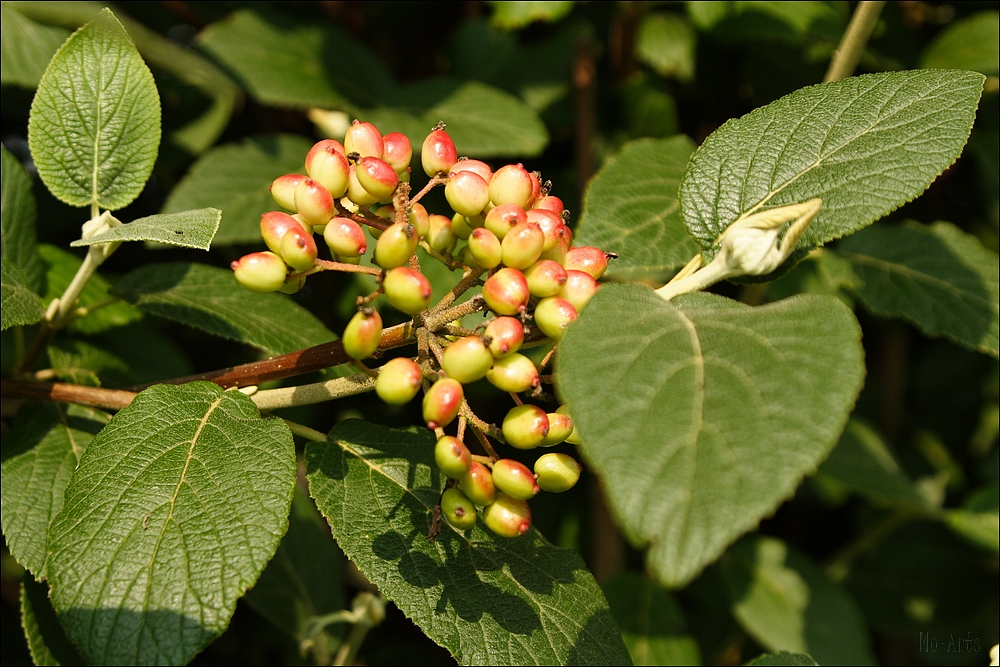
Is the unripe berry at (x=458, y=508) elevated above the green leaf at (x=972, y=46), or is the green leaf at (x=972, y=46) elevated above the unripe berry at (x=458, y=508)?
the green leaf at (x=972, y=46)

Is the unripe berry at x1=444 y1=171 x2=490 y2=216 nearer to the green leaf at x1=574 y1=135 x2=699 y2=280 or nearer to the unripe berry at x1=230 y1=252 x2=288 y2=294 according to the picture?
the unripe berry at x1=230 y1=252 x2=288 y2=294

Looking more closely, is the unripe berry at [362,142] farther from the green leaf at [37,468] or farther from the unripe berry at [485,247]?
the green leaf at [37,468]

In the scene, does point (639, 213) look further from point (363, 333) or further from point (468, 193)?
point (363, 333)

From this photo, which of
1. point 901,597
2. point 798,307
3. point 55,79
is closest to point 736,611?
point 901,597

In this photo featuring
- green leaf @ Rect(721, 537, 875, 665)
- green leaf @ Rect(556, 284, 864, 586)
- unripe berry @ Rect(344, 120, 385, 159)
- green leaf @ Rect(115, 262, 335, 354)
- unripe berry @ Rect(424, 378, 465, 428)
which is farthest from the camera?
green leaf @ Rect(721, 537, 875, 665)

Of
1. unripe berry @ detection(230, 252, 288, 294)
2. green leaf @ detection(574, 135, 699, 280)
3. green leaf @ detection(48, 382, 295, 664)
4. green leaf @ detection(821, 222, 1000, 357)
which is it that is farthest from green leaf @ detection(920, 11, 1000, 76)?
green leaf @ detection(48, 382, 295, 664)

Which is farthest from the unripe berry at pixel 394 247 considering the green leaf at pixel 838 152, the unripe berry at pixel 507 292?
the green leaf at pixel 838 152

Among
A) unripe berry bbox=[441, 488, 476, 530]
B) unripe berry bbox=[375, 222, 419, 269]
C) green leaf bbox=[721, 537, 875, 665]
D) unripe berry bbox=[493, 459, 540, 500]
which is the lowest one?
green leaf bbox=[721, 537, 875, 665]
